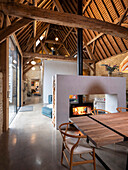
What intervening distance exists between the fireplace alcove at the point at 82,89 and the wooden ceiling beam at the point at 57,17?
58.3 inches

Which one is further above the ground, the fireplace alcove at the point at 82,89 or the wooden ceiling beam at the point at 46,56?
the wooden ceiling beam at the point at 46,56

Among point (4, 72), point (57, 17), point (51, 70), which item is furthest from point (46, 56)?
point (57, 17)

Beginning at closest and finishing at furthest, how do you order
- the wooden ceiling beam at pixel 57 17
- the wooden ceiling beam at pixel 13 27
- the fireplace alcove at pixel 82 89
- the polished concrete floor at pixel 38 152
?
1. the polished concrete floor at pixel 38 152
2. the wooden ceiling beam at pixel 57 17
3. the wooden ceiling beam at pixel 13 27
4. the fireplace alcove at pixel 82 89

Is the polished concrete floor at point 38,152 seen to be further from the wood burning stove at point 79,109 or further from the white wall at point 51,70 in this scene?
the white wall at point 51,70

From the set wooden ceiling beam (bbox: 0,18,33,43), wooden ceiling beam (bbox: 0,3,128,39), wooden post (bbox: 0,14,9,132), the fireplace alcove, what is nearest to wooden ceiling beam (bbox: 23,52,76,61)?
wooden post (bbox: 0,14,9,132)

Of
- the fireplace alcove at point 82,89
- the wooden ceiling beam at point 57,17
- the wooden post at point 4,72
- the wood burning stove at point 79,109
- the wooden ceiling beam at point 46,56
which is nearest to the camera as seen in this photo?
the wooden ceiling beam at point 57,17

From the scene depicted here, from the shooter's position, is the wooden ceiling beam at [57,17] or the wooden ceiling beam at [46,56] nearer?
the wooden ceiling beam at [57,17]

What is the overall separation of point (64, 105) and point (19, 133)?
5.15 ft

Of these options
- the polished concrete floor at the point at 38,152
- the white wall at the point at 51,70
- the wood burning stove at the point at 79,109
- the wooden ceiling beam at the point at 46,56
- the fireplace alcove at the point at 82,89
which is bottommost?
the polished concrete floor at the point at 38,152

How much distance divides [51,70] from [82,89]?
5.01 m

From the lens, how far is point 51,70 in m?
8.04

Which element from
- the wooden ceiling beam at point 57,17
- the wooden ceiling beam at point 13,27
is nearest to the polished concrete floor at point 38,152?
the wooden ceiling beam at point 13,27

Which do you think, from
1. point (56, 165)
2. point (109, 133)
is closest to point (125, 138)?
point (109, 133)

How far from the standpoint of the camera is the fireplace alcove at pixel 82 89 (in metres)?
3.26
